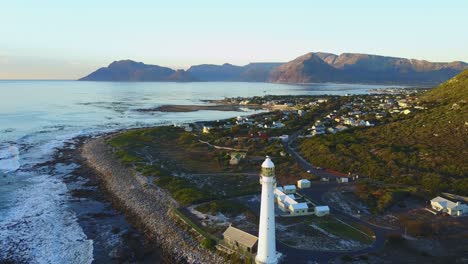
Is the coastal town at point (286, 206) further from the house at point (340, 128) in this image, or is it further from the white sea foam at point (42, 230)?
the house at point (340, 128)

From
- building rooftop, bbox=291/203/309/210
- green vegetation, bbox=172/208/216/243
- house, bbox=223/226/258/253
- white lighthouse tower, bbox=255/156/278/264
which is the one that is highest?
white lighthouse tower, bbox=255/156/278/264

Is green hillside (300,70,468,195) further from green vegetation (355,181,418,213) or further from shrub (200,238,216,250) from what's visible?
shrub (200,238,216,250)

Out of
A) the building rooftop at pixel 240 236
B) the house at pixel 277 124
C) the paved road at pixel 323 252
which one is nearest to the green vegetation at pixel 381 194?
the paved road at pixel 323 252

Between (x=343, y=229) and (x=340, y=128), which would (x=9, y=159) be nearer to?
(x=343, y=229)

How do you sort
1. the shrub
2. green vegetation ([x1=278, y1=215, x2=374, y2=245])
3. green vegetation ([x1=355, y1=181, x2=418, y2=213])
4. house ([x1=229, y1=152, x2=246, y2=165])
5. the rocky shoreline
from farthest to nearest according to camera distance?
house ([x1=229, y1=152, x2=246, y2=165])
green vegetation ([x1=355, y1=181, x2=418, y2=213])
green vegetation ([x1=278, y1=215, x2=374, y2=245])
the rocky shoreline
the shrub

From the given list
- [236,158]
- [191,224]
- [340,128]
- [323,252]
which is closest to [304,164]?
[236,158]

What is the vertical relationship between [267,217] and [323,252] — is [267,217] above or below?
above

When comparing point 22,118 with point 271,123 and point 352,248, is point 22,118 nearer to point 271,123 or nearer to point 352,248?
point 271,123

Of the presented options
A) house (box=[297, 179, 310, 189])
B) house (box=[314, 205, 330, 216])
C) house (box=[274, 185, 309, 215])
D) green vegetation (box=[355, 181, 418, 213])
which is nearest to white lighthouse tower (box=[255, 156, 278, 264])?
house (box=[274, 185, 309, 215])
